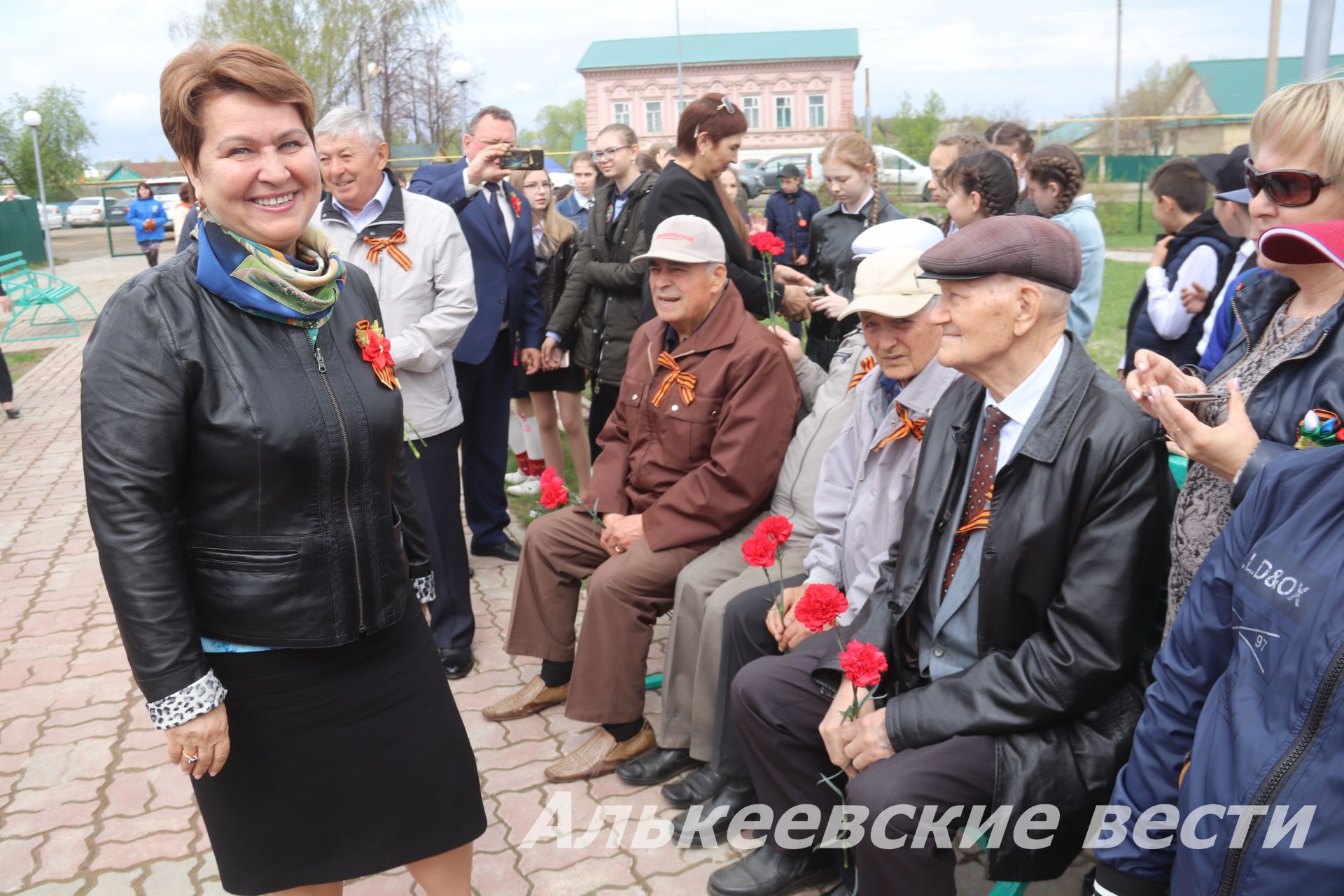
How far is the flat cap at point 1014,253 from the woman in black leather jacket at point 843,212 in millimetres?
2834

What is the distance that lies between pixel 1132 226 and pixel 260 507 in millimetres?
23352

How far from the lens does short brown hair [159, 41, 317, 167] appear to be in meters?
1.91

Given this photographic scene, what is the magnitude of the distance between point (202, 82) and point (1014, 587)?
2.01 m

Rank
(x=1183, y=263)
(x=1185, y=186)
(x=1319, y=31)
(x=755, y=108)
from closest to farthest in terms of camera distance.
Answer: (x=1319, y=31), (x=1183, y=263), (x=1185, y=186), (x=755, y=108)

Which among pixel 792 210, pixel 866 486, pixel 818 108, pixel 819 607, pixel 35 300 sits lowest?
pixel 35 300

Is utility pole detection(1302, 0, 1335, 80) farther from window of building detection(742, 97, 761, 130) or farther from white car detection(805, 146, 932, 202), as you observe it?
window of building detection(742, 97, 761, 130)

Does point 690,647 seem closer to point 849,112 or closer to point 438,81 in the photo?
point 438,81

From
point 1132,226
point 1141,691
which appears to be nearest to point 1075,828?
point 1141,691

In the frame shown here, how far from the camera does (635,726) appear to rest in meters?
3.50

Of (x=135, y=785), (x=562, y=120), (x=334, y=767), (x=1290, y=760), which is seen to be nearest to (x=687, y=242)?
(x=334, y=767)

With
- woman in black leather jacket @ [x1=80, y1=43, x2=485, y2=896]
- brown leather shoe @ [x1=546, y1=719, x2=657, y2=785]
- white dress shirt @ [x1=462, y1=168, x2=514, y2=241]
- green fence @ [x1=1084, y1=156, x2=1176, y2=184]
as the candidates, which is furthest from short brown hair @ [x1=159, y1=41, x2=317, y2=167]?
green fence @ [x1=1084, y1=156, x2=1176, y2=184]

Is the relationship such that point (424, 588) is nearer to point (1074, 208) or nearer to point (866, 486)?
point (866, 486)

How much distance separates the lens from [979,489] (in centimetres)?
249

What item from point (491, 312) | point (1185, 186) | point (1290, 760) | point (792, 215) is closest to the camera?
point (1290, 760)
